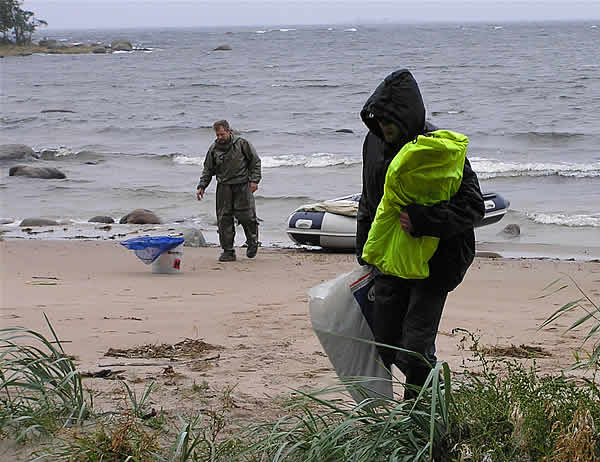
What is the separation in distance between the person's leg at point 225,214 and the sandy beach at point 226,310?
35 centimetres

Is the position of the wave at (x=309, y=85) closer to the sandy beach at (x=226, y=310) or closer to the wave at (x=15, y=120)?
the wave at (x=15, y=120)

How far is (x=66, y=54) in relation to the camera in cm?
9531

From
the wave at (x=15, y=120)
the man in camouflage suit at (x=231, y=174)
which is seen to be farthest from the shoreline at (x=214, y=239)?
the wave at (x=15, y=120)

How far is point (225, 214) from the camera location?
420 inches

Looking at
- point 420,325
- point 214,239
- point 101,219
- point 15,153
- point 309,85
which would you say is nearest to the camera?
point 420,325

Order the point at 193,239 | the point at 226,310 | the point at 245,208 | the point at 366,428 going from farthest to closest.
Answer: the point at 193,239 → the point at 245,208 → the point at 226,310 → the point at 366,428

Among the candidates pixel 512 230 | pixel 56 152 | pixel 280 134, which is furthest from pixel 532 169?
pixel 56 152

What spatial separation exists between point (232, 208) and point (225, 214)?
0.12 metres

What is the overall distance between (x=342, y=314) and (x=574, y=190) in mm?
15180

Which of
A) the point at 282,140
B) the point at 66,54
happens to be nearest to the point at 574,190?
the point at 282,140

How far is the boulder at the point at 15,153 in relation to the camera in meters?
23.2

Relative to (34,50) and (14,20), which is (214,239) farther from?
(34,50)

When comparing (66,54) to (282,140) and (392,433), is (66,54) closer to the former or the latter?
(282,140)

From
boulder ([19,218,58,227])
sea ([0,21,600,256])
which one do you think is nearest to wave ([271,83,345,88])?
sea ([0,21,600,256])
